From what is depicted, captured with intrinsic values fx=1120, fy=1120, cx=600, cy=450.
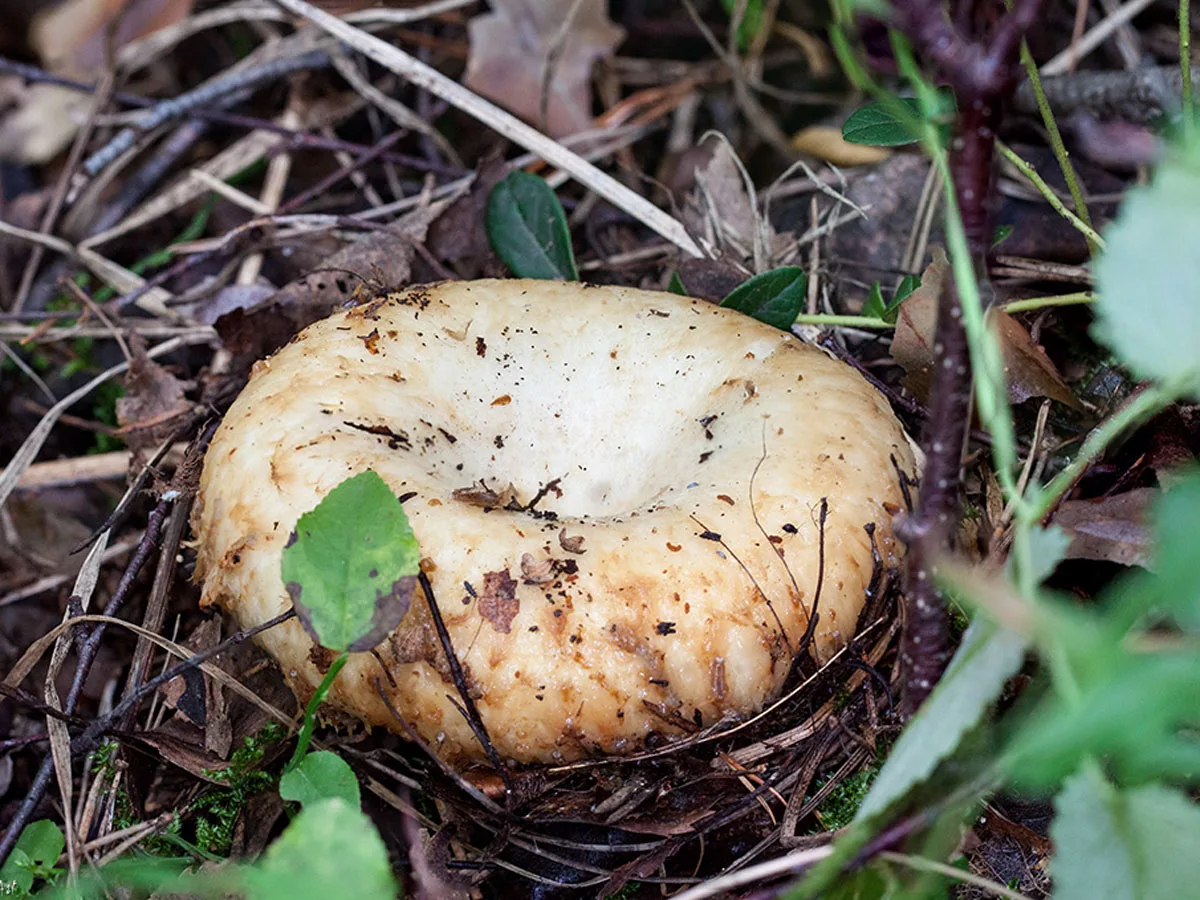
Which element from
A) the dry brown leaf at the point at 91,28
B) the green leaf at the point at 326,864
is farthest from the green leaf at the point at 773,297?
the dry brown leaf at the point at 91,28

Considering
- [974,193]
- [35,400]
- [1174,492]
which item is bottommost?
[35,400]

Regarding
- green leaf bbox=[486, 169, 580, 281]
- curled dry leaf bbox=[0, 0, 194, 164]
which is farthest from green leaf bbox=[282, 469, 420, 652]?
curled dry leaf bbox=[0, 0, 194, 164]

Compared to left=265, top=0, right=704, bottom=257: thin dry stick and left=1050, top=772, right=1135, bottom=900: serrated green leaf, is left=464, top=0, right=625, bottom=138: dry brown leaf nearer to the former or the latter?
left=265, top=0, right=704, bottom=257: thin dry stick

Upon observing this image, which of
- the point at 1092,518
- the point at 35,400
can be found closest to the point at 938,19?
the point at 1092,518

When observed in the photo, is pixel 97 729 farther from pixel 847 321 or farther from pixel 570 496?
pixel 847 321

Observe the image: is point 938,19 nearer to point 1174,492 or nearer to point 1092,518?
point 1174,492

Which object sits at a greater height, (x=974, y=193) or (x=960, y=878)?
(x=974, y=193)

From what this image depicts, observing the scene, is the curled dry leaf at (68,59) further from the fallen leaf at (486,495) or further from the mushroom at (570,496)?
the fallen leaf at (486,495)
